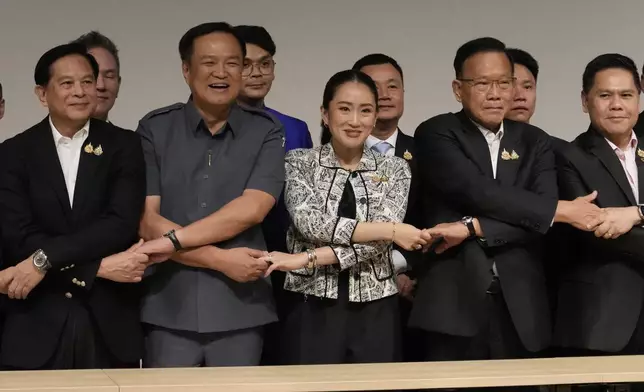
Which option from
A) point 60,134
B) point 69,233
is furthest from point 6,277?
point 60,134

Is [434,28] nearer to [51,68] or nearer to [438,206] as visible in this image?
[438,206]

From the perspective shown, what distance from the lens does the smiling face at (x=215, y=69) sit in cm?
349

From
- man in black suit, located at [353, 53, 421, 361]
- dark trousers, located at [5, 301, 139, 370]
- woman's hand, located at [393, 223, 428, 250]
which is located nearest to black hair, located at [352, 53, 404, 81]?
man in black suit, located at [353, 53, 421, 361]

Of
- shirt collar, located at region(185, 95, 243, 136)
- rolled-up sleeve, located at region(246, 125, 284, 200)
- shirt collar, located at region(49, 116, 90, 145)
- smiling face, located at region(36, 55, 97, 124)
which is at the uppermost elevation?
smiling face, located at region(36, 55, 97, 124)

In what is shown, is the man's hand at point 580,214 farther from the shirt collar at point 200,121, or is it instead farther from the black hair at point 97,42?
the black hair at point 97,42

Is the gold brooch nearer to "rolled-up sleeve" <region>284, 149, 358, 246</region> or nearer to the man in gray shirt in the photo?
"rolled-up sleeve" <region>284, 149, 358, 246</region>

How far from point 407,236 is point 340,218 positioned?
235 mm

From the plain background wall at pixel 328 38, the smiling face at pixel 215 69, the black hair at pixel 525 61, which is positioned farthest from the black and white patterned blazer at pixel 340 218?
the plain background wall at pixel 328 38

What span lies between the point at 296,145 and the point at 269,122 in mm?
440

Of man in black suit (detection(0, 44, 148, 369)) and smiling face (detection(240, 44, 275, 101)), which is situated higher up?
smiling face (detection(240, 44, 275, 101))

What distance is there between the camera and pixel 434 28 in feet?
16.3

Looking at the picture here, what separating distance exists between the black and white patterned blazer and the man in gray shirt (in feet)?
0.31

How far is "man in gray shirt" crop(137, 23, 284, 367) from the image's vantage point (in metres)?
3.36

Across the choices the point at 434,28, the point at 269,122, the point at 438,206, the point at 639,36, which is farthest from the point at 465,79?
the point at 639,36
